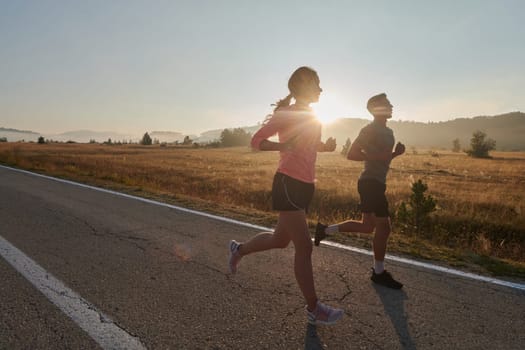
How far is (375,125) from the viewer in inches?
140

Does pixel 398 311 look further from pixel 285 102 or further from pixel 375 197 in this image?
pixel 285 102

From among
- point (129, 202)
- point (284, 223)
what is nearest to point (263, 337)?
point (284, 223)

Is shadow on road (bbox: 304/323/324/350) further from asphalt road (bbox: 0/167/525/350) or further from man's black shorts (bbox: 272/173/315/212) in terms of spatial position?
man's black shorts (bbox: 272/173/315/212)

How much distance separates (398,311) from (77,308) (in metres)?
2.79

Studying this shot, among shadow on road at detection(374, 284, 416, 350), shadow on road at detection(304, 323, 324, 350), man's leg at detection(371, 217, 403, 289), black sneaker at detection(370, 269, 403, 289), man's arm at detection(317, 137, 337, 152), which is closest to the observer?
shadow on road at detection(304, 323, 324, 350)

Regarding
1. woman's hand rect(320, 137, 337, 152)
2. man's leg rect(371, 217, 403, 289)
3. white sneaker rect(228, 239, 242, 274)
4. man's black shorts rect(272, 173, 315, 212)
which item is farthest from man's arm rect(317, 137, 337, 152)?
white sneaker rect(228, 239, 242, 274)

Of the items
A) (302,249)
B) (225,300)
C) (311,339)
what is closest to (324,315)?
(311,339)

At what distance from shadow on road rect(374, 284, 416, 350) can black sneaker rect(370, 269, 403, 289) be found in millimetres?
50

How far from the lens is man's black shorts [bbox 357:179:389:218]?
3633 mm

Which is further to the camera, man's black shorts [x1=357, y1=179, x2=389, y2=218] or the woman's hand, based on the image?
man's black shorts [x1=357, y1=179, x2=389, y2=218]

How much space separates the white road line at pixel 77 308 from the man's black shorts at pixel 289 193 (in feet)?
4.75

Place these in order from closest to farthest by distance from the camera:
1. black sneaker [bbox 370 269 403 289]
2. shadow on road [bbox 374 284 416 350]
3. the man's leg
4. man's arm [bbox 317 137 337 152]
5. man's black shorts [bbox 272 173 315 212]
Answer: shadow on road [bbox 374 284 416 350] → man's black shorts [bbox 272 173 315 212] → man's arm [bbox 317 137 337 152] → black sneaker [bbox 370 269 403 289] → the man's leg

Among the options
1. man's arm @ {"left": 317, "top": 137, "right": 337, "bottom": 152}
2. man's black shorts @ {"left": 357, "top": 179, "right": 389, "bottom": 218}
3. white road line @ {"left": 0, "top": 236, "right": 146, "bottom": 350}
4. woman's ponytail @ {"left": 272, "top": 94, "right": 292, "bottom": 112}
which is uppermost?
woman's ponytail @ {"left": 272, "top": 94, "right": 292, "bottom": 112}

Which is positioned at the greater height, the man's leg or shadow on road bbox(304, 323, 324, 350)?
the man's leg
